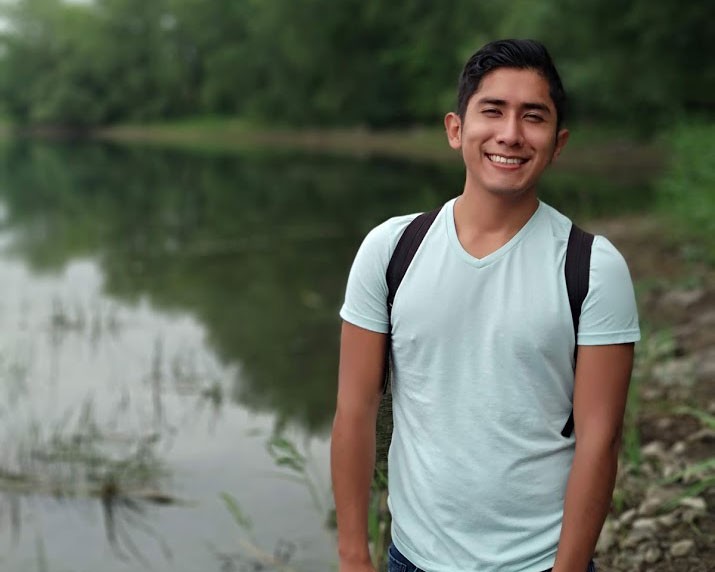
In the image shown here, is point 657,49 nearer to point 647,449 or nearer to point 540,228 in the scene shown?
point 647,449

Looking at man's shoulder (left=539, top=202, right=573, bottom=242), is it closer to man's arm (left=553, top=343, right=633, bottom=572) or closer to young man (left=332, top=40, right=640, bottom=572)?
young man (left=332, top=40, right=640, bottom=572)

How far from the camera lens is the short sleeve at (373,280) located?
1.88m

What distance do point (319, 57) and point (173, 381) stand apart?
136 ft

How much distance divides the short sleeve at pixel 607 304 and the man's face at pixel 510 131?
8.3 inches

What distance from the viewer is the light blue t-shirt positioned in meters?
1.78

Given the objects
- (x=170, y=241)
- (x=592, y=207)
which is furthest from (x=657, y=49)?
(x=170, y=241)

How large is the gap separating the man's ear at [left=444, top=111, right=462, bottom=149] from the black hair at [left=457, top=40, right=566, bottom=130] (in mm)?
62

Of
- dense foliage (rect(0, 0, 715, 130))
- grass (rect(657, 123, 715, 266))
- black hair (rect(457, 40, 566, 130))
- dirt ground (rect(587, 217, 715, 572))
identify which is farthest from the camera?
dense foliage (rect(0, 0, 715, 130))

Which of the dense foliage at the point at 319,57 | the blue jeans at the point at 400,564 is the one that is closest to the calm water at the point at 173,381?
the blue jeans at the point at 400,564

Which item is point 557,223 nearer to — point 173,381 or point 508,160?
point 508,160

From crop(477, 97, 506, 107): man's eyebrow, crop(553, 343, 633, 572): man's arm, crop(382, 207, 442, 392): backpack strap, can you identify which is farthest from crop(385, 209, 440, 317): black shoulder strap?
crop(553, 343, 633, 572): man's arm

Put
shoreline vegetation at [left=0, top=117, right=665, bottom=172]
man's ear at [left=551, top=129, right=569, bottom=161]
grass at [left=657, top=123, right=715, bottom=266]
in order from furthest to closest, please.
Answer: shoreline vegetation at [left=0, top=117, right=665, bottom=172] → grass at [left=657, top=123, right=715, bottom=266] → man's ear at [left=551, top=129, right=569, bottom=161]

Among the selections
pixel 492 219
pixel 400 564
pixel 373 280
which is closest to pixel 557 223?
pixel 492 219

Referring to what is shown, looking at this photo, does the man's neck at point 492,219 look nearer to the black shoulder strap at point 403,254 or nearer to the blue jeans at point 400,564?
the black shoulder strap at point 403,254
